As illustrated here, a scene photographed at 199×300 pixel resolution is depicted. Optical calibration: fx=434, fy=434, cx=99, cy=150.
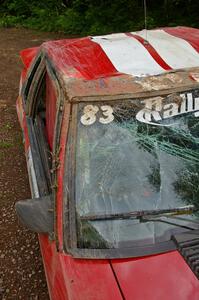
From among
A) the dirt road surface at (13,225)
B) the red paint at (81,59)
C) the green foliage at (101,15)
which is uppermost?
the red paint at (81,59)

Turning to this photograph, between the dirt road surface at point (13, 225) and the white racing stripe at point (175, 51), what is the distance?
1.80 meters

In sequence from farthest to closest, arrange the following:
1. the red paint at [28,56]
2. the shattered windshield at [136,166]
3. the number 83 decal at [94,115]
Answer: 1. the red paint at [28,56]
2. the number 83 decal at [94,115]
3. the shattered windshield at [136,166]

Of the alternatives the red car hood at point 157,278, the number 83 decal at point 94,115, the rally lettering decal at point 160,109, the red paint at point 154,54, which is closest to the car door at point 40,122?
the number 83 decal at point 94,115

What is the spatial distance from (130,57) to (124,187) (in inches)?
35.8

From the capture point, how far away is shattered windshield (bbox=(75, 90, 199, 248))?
6.91 feet

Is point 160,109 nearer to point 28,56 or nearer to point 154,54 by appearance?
point 154,54

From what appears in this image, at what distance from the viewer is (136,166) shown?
2213mm

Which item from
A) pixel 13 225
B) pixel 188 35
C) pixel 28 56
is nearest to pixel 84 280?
pixel 13 225

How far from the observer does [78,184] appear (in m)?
2.17

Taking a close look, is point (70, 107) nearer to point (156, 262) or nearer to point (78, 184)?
point (78, 184)

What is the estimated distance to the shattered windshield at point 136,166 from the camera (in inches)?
82.9

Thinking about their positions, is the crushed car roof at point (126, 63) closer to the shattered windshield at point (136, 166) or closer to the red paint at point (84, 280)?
the shattered windshield at point (136, 166)

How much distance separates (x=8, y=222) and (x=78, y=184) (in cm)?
182

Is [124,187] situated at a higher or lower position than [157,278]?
higher
